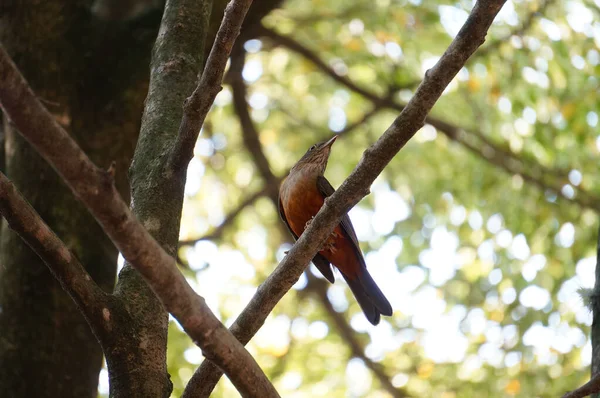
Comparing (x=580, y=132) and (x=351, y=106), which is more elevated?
(x=351, y=106)

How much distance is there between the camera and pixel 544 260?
293 inches

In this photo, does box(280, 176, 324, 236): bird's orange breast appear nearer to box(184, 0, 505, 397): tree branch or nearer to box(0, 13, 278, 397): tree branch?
box(184, 0, 505, 397): tree branch

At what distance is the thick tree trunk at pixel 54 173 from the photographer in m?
3.64

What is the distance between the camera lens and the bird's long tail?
548 centimetres

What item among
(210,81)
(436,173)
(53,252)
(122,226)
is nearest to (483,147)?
(436,173)

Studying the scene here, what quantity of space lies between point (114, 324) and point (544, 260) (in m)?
5.94

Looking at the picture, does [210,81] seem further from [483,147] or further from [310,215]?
[483,147]

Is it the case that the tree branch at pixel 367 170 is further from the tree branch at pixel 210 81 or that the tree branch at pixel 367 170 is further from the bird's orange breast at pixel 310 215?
the bird's orange breast at pixel 310 215

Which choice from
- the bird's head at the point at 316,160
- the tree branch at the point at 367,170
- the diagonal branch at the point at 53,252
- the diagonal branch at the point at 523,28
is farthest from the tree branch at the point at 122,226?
the diagonal branch at the point at 523,28

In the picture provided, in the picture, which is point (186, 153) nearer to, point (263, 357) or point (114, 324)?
point (114, 324)

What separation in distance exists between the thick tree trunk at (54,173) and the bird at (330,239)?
143 cm

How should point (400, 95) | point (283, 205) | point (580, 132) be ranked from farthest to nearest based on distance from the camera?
point (400, 95) → point (580, 132) → point (283, 205)

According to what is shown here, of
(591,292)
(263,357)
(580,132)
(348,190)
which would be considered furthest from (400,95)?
(348,190)

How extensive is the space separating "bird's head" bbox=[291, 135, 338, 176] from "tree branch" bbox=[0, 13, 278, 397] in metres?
3.59
